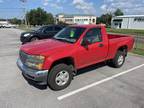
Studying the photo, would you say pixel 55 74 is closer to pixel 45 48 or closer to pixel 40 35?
pixel 45 48

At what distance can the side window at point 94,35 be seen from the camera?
5.75 metres

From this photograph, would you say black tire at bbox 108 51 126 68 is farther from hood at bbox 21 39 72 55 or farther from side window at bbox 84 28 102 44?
hood at bbox 21 39 72 55

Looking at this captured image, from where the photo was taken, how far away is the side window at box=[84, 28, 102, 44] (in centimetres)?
575

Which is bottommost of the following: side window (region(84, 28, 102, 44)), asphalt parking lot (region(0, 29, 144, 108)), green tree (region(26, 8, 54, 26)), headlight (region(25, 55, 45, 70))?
asphalt parking lot (region(0, 29, 144, 108))

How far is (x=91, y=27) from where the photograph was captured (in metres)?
5.98

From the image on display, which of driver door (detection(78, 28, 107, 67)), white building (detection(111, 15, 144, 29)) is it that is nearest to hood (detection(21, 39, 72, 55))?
driver door (detection(78, 28, 107, 67))

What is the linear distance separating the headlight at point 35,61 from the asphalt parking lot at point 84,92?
0.80 meters

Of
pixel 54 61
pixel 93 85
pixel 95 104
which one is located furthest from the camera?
pixel 93 85

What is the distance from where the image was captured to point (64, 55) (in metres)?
4.86

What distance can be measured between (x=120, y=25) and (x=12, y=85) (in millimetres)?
84766

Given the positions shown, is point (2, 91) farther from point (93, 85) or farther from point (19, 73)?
point (93, 85)

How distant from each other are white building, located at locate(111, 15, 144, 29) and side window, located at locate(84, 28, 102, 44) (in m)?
73.5

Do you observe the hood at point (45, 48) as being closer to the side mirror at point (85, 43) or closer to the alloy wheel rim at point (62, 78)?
the side mirror at point (85, 43)

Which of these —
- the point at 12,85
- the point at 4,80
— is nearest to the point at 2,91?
the point at 12,85
